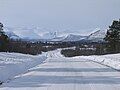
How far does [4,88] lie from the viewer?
1733 centimetres

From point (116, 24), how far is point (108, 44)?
623 centimetres

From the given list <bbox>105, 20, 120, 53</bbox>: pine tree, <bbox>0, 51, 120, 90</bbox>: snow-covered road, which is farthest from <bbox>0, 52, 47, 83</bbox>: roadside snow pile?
<bbox>105, 20, 120, 53</bbox>: pine tree

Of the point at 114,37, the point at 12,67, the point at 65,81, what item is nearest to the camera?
the point at 65,81

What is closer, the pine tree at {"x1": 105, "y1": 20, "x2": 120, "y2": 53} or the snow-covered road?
the snow-covered road

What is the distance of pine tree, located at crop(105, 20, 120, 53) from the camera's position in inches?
4520

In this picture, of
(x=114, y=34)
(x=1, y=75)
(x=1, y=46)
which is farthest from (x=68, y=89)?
(x=114, y=34)

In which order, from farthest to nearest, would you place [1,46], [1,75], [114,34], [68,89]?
1. [114,34]
2. [1,46]
3. [1,75]
4. [68,89]

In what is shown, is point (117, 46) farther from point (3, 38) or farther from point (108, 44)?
point (3, 38)

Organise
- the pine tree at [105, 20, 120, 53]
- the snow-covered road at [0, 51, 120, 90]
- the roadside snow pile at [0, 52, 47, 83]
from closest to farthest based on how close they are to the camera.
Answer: the snow-covered road at [0, 51, 120, 90]
the roadside snow pile at [0, 52, 47, 83]
the pine tree at [105, 20, 120, 53]

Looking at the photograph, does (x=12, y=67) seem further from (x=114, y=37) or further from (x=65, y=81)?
(x=114, y=37)

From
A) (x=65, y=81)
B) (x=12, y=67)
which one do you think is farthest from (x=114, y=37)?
(x=65, y=81)

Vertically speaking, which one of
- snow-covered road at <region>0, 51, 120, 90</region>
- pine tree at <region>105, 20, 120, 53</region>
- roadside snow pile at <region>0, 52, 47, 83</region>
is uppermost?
pine tree at <region>105, 20, 120, 53</region>

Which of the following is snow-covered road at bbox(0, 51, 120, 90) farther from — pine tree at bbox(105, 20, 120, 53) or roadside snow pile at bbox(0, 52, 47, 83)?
pine tree at bbox(105, 20, 120, 53)

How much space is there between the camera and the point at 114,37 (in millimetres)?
115312
